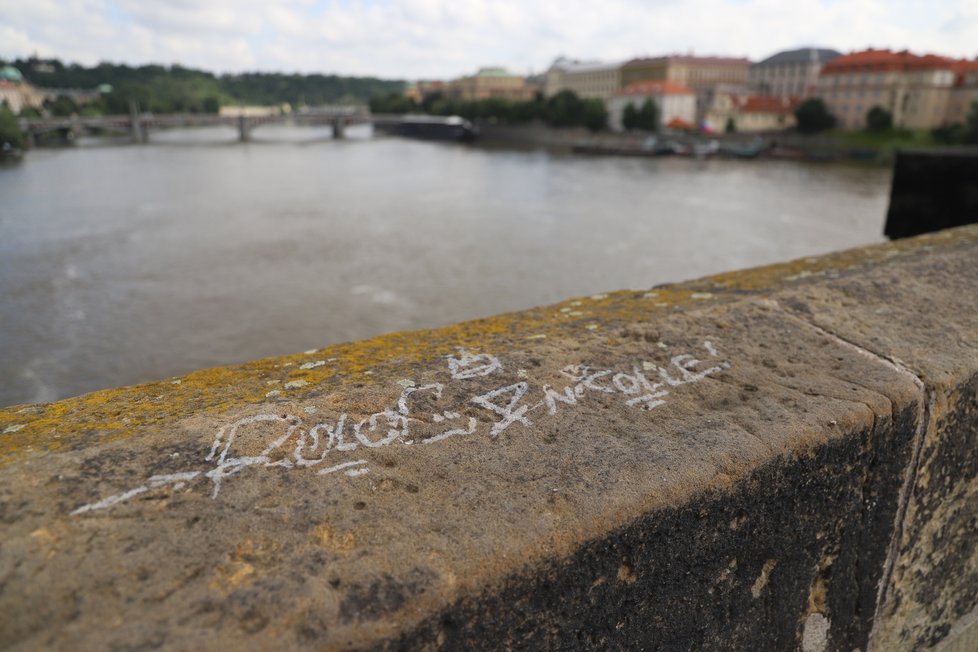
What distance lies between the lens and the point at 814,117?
63.6m

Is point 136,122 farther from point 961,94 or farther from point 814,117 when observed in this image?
point 961,94

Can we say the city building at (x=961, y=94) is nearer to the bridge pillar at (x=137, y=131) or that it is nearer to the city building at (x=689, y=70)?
the city building at (x=689, y=70)

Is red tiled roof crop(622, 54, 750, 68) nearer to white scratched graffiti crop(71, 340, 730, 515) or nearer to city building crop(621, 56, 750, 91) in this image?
city building crop(621, 56, 750, 91)

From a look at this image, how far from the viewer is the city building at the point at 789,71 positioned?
3442 inches

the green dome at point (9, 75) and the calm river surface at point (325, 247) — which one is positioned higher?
the green dome at point (9, 75)

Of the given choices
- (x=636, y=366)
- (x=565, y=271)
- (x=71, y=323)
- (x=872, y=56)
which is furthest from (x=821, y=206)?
(x=872, y=56)

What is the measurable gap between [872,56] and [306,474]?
84.7 meters

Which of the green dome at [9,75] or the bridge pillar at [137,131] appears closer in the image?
the bridge pillar at [137,131]

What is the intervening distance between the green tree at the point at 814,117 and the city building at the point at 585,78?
3510cm

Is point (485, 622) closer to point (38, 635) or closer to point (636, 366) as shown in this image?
point (38, 635)

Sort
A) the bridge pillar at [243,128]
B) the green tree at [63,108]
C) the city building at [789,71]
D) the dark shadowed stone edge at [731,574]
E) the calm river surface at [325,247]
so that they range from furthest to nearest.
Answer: the green tree at [63,108], the city building at [789,71], the bridge pillar at [243,128], the calm river surface at [325,247], the dark shadowed stone edge at [731,574]

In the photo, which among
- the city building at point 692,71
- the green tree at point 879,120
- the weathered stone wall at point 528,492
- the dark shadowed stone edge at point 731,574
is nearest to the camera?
the weathered stone wall at point 528,492

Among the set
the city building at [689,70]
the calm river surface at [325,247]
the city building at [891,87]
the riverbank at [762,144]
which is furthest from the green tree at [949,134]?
the city building at [689,70]

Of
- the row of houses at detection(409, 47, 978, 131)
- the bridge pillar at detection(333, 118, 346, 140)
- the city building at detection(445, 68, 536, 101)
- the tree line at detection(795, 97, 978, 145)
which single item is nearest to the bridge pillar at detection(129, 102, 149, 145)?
the bridge pillar at detection(333, 118, 346, 140)
